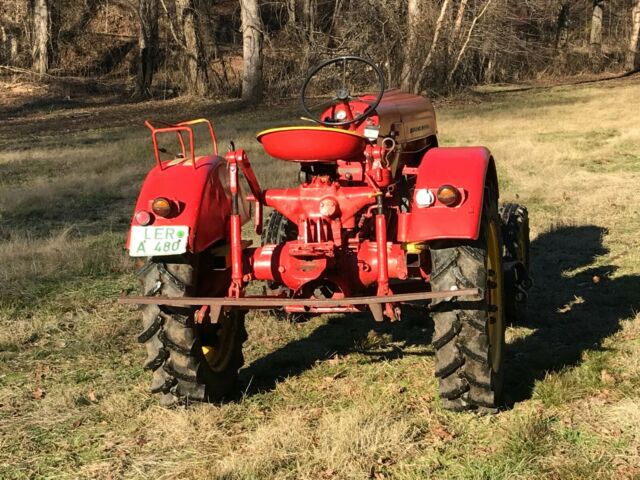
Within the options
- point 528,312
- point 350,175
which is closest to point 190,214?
point 350,175

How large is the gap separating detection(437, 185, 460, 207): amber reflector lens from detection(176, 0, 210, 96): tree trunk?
2543 centimetres

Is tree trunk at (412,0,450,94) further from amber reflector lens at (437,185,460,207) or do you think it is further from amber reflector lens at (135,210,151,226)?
amber reflector lens at (135,210,151,226)

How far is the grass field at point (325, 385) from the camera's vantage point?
11.9 feet

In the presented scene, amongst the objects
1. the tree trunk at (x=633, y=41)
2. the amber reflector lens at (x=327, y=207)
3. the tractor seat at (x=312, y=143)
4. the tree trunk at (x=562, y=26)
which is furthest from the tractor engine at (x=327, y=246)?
the tree trunk at (x=562, y=26)

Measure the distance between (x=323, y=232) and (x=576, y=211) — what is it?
589 centimetres

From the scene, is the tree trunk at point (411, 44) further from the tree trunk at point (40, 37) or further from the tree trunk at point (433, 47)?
the tree trunk at point (40, 37)

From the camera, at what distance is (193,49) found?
91.9 feet

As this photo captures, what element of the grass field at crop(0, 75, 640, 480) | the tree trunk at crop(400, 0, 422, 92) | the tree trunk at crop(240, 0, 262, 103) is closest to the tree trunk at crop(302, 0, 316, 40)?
the tree trunk at crop(240, 0, 262, 103)

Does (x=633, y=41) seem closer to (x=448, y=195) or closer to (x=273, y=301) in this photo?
(x=448, y=195)

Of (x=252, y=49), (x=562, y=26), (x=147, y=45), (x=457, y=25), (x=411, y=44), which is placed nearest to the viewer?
(x=411, y=44)

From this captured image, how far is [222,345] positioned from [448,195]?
1.70m

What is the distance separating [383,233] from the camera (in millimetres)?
3752

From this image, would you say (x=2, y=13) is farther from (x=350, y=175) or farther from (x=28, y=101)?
(x=350, y=175)

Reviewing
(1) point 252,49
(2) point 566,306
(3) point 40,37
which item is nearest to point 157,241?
(2) point 566,306
